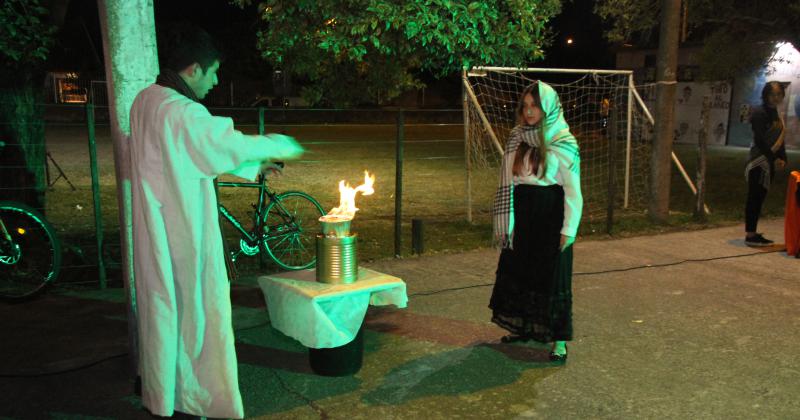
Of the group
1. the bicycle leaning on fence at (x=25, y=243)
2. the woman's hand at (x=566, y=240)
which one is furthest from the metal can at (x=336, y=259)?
the bicycle leaning on fence at (x=25, y=243)

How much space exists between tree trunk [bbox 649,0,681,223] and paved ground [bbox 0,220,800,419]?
10.9ft

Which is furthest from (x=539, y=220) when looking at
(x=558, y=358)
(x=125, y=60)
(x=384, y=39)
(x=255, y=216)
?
(x=255, y=216)

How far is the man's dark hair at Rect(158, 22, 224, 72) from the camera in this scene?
3250 millimetres

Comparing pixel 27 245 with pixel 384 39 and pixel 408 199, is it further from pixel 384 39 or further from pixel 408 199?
pixel 408 199

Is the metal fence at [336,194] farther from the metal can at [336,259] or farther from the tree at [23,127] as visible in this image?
the metal can at [336,259]

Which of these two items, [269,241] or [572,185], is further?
[269,241]

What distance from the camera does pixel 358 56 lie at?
208 inches

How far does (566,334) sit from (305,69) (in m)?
3.16

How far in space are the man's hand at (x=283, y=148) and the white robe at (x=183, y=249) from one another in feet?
0.04

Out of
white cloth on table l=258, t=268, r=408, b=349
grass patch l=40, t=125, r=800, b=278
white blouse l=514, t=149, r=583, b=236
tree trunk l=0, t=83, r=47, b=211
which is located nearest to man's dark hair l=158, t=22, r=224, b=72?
white cloth on table l=258, t=268, r=408, b=349

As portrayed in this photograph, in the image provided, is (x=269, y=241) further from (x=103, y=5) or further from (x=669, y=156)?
(x=669, y=156)

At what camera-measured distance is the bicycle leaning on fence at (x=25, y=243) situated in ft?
19.4

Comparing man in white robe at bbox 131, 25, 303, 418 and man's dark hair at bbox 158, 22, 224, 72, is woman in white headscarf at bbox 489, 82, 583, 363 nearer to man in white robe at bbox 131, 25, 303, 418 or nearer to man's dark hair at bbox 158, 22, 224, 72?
man in white robe at bbox 131, 25, 303, 418

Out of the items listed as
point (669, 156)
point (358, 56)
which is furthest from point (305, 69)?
point (669, 156)
